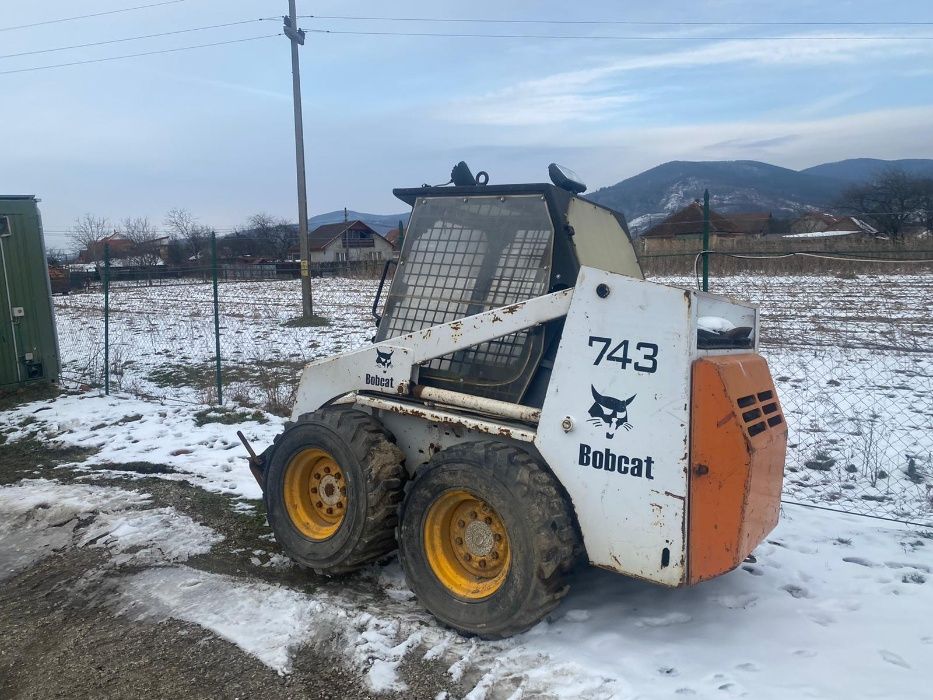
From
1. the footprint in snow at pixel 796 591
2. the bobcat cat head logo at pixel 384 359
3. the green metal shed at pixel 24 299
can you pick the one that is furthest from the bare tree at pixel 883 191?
the bobcat cat head logo at pixel 384 359

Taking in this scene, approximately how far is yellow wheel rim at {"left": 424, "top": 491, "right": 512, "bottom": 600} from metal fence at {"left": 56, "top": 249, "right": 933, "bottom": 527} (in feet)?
9.44

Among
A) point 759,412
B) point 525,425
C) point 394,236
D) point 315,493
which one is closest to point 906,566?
point 759,412

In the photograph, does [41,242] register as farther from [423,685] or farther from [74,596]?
[423,685]

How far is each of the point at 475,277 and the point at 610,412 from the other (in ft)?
4.39

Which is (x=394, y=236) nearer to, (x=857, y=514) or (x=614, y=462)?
(x=857, y=514)

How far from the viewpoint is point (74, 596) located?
167 inches

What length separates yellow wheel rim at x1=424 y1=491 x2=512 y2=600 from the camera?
3.61 metres

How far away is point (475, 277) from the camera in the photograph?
4.23 meters

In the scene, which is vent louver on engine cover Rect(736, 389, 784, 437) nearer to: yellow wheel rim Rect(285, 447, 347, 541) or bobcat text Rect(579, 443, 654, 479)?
bobcat text Rect(579, 443, 654, 479)

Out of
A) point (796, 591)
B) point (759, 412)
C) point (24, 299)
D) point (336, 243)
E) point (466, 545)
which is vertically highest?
point (336, 243)

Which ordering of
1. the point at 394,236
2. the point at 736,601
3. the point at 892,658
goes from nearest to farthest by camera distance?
the point at 892,658, the point at 736,601, the point at 394,236

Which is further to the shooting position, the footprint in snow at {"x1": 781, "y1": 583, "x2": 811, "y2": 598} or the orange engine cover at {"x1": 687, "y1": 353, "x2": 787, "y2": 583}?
the footprint in snow at {"x1": 781, "y1": 583, "x2": 811, "y2": 598}

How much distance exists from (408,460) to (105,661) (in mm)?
1815

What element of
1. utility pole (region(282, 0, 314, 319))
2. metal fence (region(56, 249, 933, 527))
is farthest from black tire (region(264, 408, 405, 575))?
utility pole (region(282, 0, 314, 319))
